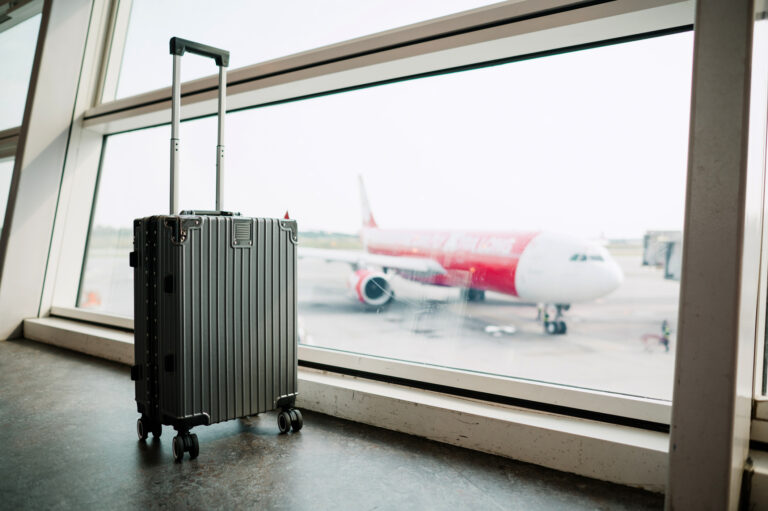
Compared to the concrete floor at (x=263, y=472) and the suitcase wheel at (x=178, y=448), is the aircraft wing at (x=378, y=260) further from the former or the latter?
the suitcase wheel at (x=178, y=448)

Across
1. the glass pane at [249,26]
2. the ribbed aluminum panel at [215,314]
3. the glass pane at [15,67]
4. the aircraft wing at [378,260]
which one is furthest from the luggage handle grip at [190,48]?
the glass pane at [15,67]

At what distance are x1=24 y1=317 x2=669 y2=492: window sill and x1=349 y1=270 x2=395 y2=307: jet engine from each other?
0.57 metres

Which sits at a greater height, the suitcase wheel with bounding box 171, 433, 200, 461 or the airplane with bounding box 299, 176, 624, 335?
the airplane with bounding box 299, 176, 624, 335

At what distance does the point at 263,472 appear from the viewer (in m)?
1.40

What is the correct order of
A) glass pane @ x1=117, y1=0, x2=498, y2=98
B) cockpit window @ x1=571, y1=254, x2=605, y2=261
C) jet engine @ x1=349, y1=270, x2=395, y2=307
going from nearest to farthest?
glass pane @ x1=117, y1=0, x2=498, y2=98
jet engine @ x1=349, y1=270, x2=395, y2=307
cockpit window @ x1=571, y1=254, x2=605, y2=261

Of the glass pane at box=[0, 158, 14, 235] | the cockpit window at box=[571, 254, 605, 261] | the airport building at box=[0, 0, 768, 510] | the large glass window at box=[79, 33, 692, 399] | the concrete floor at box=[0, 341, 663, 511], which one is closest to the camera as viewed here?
the airport building at box=[0, 0, 768, 510]

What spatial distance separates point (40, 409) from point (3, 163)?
115 inches

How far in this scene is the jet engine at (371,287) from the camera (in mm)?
2508

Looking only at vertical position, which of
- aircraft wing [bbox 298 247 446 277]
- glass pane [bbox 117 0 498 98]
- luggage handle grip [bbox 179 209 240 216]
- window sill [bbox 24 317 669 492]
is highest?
glass pane [bbox 117 0 498 98]

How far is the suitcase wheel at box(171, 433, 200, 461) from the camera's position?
1471 mm

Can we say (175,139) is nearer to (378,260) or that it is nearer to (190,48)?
(190,48)

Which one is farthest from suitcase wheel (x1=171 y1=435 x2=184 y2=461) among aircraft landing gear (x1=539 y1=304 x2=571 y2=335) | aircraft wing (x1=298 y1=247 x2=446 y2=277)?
aircraft landing gear (x1=539 y1=304 x2=571 y2=335)

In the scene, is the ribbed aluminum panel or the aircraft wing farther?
the aircraft wing

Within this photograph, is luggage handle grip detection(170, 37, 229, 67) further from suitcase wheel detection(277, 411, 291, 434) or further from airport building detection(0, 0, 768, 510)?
suitcase wheel detection(277, 411, 291, 434)
